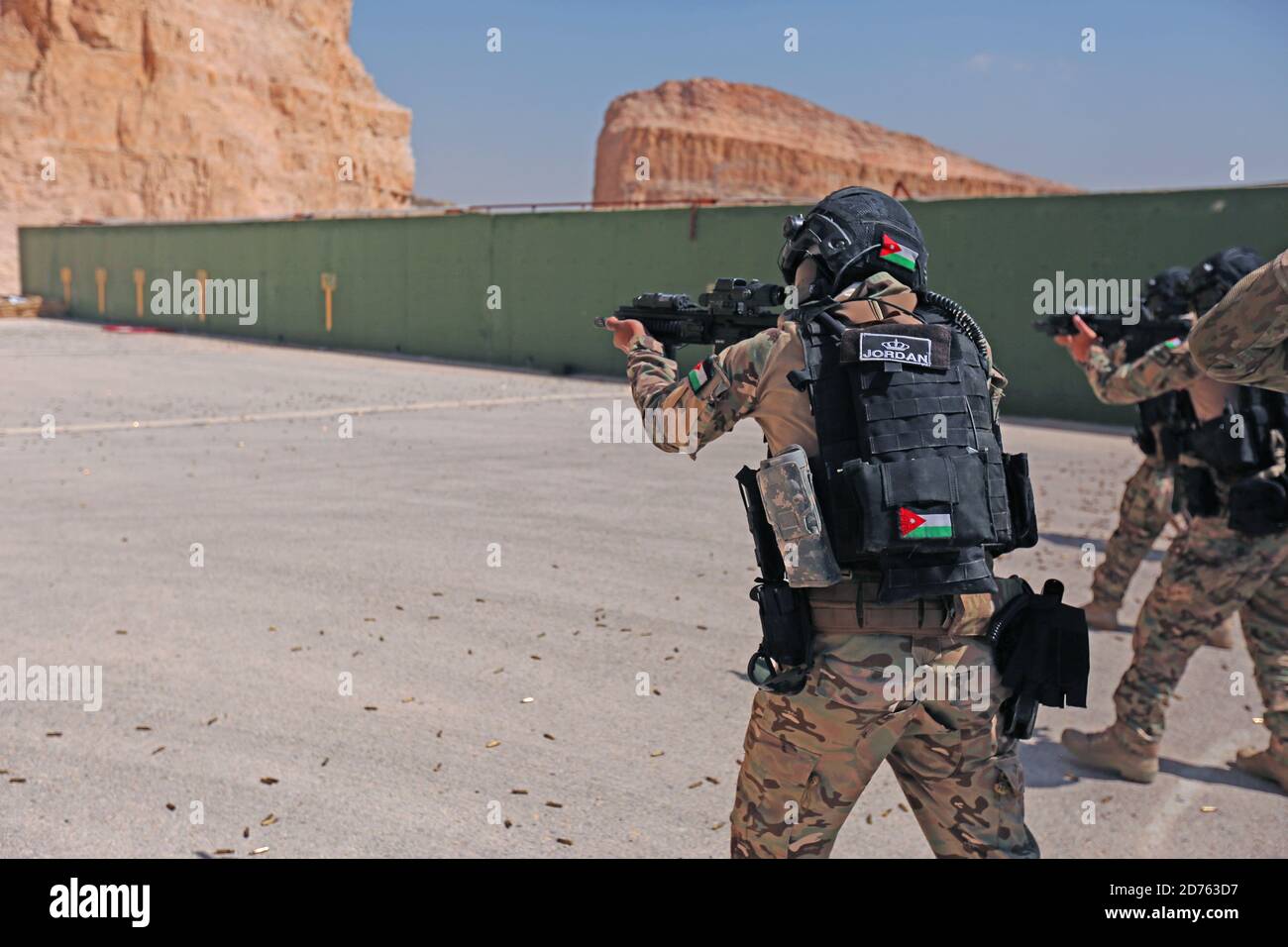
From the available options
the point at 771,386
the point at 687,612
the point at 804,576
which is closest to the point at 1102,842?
the point at 804,576

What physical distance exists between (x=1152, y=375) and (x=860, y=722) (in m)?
2.20

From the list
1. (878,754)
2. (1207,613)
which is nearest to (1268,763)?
(1207,613)

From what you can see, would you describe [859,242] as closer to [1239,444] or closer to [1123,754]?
[1239,444]

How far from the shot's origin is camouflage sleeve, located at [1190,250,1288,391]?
230 cm

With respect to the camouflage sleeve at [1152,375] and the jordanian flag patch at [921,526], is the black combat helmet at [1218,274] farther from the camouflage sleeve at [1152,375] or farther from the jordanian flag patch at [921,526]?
the jordanian flag patch at [921,526]

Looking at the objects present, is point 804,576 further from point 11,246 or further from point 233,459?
point 11,246

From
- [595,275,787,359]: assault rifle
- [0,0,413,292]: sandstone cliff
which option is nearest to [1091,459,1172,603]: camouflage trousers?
[595,275,787,359]: assault rifle

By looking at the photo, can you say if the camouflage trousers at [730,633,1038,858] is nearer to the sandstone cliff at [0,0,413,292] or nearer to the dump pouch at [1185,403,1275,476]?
the dump pouch at [1185,403,1275,476]

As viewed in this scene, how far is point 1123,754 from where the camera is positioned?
428 cm

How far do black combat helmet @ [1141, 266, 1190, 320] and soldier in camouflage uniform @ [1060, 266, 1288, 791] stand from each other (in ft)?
6.08

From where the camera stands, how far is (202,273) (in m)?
28.0

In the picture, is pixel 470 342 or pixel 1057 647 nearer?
pixel 1057 647
